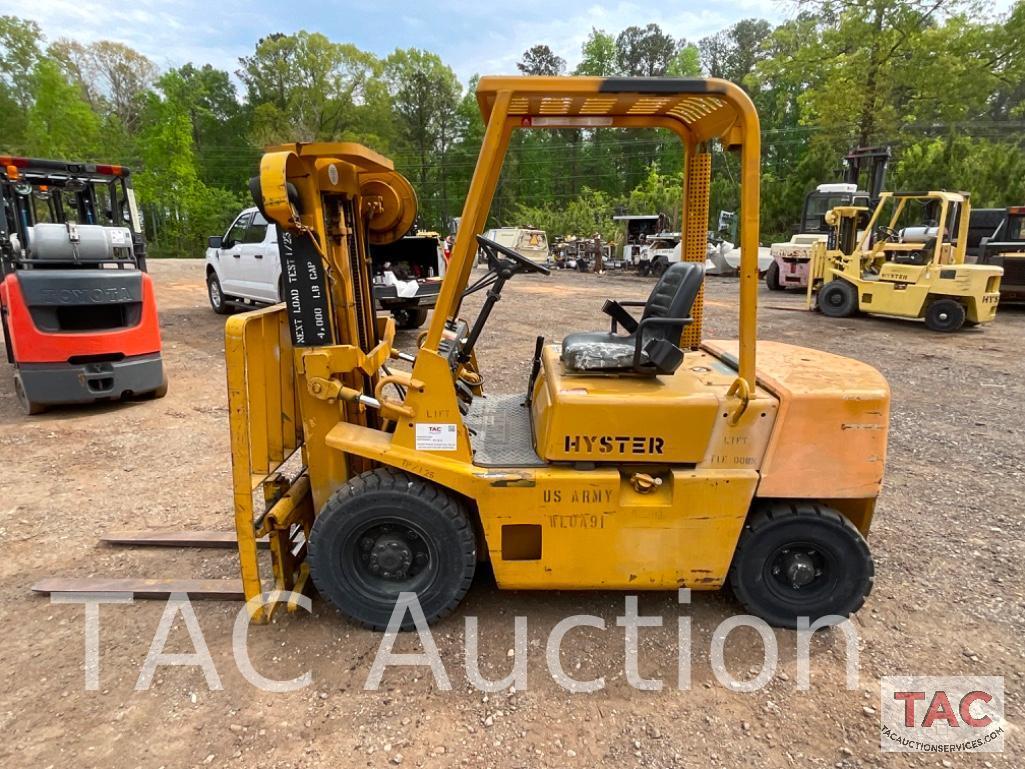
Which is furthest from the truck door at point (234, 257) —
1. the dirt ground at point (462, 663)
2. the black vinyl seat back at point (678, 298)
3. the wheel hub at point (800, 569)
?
the wheel hub at point (800, 569)

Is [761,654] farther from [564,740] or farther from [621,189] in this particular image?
[621,189]

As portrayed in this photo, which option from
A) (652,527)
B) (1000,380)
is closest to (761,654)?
(652,527)

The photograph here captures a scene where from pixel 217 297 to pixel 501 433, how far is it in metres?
12.0

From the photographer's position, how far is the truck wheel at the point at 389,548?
3.17 m

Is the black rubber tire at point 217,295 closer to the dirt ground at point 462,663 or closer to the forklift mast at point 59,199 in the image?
the forklift mast at point 59,199

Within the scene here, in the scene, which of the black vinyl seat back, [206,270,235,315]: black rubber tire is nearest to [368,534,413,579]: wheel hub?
the black vinyl seat back

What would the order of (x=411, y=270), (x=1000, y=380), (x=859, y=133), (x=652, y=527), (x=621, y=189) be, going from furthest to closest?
(x=621, y=189), (x=859, y=133), (x=411, y=270), (x=1000, y=380), (x=652, y=527)

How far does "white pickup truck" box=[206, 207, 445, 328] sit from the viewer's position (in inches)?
412

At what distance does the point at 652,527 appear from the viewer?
123 inches

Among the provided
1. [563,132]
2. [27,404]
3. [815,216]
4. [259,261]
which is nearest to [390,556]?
[27,404]

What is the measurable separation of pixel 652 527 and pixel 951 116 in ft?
111

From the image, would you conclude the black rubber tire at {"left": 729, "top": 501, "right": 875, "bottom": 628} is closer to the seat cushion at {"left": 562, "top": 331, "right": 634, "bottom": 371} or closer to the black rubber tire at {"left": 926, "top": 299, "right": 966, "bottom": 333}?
the seat cushion at {"left": 562, "top": 331, "right": 634, "bottom": 371}

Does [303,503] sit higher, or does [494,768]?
[303,503]

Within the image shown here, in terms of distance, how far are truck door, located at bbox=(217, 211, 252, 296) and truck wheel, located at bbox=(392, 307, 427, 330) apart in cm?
314
